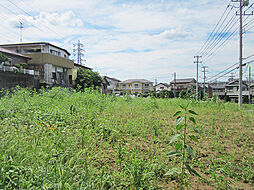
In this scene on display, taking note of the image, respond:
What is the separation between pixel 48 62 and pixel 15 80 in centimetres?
544

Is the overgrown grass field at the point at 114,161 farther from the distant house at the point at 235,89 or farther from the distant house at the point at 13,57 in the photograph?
the distant house at the point at 235,89

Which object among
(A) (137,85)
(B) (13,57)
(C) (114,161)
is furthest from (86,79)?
(A) (137,85)

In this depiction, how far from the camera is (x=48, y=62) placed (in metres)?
17.7

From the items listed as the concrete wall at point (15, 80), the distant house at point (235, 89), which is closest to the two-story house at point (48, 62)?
the concrete wall at point (15, 80)

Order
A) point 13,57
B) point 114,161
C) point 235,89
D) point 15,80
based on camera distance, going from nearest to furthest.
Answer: point 114,161
point 15,80
point 13,57
point 235,89

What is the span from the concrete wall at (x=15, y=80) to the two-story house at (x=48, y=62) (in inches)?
65.9

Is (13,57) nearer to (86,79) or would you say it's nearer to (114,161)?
(86,79)

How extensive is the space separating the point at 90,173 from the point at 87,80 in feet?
68.1

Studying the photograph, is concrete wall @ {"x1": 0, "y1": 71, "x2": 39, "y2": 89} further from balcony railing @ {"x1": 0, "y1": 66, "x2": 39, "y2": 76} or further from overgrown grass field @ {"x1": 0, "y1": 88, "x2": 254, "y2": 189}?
overgrown grass field @ {"x1": 0, "y1": 88, "x2": 254, "y2": 189}

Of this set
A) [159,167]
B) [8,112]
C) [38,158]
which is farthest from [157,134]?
[8,112]

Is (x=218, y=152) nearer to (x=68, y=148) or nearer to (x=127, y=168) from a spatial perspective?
(x=127, y=168)

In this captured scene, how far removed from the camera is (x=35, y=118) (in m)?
3.29

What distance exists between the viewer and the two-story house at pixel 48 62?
56.7 ft

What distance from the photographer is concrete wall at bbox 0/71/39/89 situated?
1158 cm
